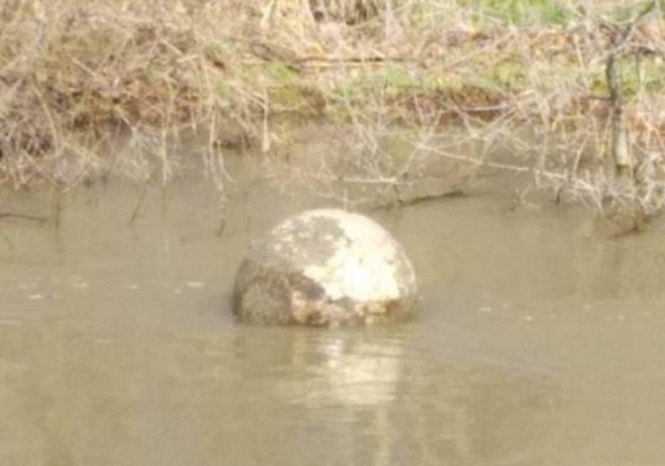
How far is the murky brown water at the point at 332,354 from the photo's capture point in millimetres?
6996

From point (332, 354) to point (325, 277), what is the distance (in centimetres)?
47

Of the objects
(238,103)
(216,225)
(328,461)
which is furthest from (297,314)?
(238,103)

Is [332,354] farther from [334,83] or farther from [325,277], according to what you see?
[334,83]

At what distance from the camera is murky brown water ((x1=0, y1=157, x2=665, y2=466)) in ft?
23.0

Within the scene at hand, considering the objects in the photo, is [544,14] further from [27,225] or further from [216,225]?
[27,225]

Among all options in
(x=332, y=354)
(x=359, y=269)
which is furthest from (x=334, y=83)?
(x=332, y=354)

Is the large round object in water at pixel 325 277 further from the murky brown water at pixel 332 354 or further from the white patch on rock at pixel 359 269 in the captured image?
the murky brown water at pixel 332 354

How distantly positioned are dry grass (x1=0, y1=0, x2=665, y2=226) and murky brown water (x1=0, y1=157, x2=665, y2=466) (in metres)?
0.63

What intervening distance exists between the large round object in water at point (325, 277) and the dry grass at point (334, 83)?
2.57 m

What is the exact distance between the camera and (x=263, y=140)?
1280cm

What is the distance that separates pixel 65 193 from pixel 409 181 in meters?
2.23

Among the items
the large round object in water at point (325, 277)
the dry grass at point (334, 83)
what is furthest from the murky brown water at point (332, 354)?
the dry grass at point (334, 83)

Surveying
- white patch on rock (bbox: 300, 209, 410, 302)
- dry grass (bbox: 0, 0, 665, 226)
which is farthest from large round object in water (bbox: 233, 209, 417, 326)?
dry grass (bbox: 0, 0, 665, 226)

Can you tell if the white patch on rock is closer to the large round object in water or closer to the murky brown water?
the large round object in water
